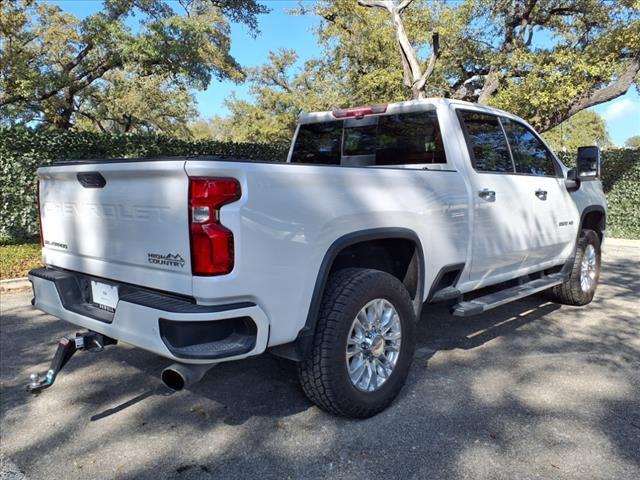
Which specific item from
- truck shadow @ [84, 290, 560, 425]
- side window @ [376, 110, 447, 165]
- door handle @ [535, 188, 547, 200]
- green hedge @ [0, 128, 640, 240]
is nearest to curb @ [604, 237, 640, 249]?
green hedge @ [0, 128, 640, 240]

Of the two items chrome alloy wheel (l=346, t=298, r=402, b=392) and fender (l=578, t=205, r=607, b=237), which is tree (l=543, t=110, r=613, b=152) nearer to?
fender (l=578, t=205, r=607, b=237)

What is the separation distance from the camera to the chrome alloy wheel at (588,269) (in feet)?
18.3

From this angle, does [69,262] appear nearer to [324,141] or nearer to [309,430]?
[309,430]

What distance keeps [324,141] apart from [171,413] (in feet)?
8.63

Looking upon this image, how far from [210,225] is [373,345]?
50.7 inches

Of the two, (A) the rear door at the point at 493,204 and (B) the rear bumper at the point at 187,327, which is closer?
(B) the rear bumper at the point at 187,327

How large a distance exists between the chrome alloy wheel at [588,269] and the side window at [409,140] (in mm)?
2651

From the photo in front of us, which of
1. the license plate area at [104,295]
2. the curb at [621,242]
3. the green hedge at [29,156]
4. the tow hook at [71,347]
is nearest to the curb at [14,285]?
the green hedge at [29,156]

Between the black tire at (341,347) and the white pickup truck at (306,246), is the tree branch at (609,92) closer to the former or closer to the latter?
the white pickup truck at (306,246)

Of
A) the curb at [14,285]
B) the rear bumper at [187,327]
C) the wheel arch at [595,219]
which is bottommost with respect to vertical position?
the curb at [14,285]

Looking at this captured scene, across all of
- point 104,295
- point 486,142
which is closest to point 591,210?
point 486,142

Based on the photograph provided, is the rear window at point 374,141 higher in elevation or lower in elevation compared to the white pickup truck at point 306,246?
higher

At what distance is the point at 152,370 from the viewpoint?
3885 mm

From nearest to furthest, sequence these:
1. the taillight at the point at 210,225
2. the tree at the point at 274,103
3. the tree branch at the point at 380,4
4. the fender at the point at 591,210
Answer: the taillight at the point at 210,225
the fender at the point at 591,210
the tree branch at the point at 380,4
the tree at the point at 274,103
